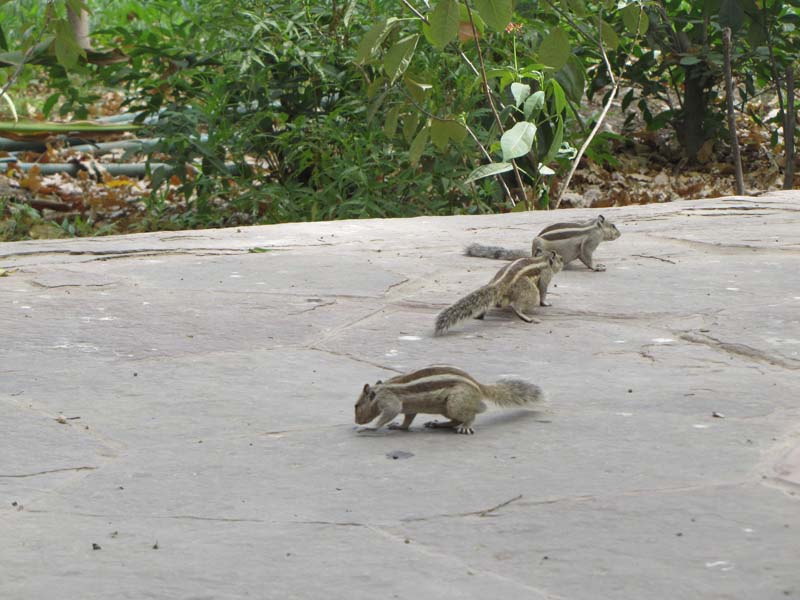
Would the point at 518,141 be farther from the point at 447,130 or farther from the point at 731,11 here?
the point at 731,11

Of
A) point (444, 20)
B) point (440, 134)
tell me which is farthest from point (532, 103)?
point (444, 20)

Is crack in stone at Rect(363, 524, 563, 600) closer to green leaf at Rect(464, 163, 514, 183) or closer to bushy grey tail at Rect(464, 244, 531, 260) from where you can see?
bushy grey tail at Rect(464, 244, 531, 260)

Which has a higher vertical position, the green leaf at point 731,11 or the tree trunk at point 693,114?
the green leaf at point 731,11

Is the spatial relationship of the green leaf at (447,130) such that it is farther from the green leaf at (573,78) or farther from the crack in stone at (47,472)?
the crack in stone at (47,472)

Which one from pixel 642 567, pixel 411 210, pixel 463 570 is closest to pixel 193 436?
pixel 463 570

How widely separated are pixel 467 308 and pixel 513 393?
117 centimetres

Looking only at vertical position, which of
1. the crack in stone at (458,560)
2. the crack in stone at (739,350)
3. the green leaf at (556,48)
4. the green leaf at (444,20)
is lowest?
the crack in stone at (739,350)

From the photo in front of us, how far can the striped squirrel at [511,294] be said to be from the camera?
14.9 feet

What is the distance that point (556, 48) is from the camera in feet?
10.1

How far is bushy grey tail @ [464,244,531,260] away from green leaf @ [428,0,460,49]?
3.38 meters

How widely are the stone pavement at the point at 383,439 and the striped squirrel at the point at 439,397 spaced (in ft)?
0.21

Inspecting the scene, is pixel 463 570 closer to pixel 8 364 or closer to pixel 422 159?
pixel 8 364

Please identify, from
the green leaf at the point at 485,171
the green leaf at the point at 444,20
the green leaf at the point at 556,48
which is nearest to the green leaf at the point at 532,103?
the green leaf at the point at 485,171

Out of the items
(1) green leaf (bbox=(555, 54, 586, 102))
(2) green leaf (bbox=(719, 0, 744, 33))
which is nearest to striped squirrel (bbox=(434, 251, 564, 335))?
(1) green leaf (bbox=(555, 54, 586, 102))
